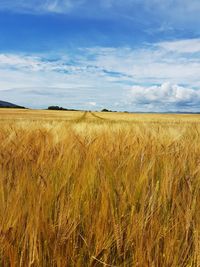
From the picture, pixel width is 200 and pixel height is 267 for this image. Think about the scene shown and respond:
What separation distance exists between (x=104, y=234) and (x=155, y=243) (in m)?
0.14

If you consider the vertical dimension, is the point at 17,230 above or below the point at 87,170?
below

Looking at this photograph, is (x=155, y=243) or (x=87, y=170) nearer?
(x=155, y=243)

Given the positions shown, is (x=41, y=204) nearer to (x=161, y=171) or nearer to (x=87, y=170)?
(x=87, y=170)

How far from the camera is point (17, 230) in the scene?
0.98 meters

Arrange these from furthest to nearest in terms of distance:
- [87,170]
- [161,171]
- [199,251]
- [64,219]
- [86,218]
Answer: [161,171] → [87,170] → [86,218] → [64,219] → [199,251]

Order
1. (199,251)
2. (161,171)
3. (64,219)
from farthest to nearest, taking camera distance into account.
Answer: (161,171) → (64,219) → (199,251)

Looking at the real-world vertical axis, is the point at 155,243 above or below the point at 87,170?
below

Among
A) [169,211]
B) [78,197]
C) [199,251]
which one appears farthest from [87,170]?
[199,251]

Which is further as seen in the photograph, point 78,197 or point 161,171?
point 161,171

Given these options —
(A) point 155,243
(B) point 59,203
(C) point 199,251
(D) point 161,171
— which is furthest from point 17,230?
(D) point 161,171

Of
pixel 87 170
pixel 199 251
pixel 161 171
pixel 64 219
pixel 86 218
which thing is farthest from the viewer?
pixel 161 171

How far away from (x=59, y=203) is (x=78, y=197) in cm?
7

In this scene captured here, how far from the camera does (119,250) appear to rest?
943 millimetres

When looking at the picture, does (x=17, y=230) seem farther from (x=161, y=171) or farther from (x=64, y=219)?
(x=161, y=171)
